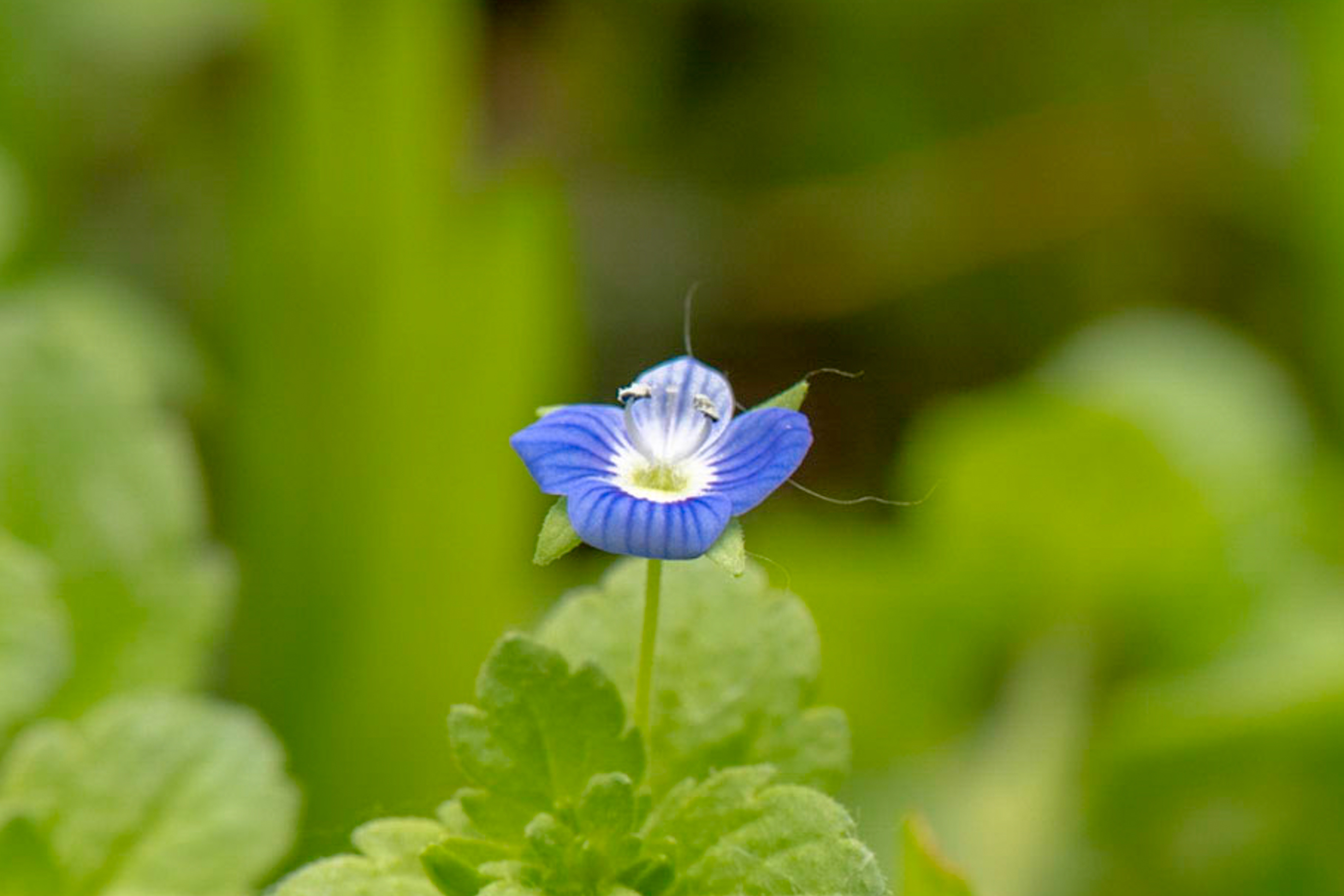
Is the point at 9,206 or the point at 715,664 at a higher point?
the point at 9,206

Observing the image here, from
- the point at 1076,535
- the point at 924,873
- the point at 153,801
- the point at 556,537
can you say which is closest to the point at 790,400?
the point at 556,537

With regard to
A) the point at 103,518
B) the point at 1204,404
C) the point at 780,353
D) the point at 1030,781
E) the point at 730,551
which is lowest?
the point at 730,551

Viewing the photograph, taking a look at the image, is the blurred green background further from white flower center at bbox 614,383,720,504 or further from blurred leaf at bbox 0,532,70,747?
white flower center at bbox 614,383,720,504

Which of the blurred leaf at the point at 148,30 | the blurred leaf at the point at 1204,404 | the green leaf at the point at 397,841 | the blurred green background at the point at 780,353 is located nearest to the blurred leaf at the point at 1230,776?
the blurred green background at the point at 780,353

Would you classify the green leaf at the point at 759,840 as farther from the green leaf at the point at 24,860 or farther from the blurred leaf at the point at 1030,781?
the blurred leaf at the point at 1030,781

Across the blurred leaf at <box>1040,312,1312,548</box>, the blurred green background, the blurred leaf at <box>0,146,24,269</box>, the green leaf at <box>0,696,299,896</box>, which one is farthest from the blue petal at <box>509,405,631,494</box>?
the blurred leaf at <box>1040,312,1312,548</box>

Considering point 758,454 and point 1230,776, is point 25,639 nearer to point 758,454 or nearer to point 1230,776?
point 758,454
